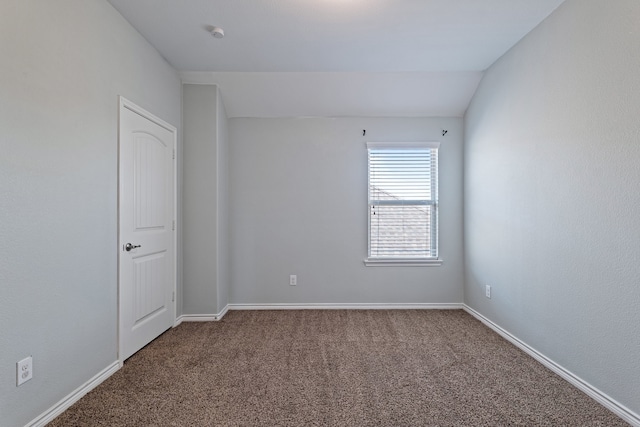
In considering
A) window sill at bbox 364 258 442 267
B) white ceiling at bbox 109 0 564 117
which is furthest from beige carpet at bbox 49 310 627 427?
white ceiling at bbox 109 0 564 117

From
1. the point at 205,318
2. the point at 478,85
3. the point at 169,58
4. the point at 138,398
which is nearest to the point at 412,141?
the point at 478,85

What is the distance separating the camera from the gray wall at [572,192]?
6.01 feet

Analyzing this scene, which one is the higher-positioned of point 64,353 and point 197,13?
point 197,13

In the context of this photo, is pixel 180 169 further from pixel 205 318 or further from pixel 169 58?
pixel 205 318

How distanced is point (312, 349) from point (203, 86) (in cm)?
290

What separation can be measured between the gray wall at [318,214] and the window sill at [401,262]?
0.06 metres

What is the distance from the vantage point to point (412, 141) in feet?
12.8

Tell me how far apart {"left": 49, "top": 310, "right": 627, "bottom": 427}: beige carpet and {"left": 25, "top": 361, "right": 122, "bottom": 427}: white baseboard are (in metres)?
0.05

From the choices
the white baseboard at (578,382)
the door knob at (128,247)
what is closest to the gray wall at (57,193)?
the door knob at (128,247)

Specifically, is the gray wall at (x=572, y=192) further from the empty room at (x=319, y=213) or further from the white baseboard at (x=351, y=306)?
the white baseboard at (x=351, y=306)

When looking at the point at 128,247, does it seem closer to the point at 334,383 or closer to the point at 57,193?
the point at 57,193

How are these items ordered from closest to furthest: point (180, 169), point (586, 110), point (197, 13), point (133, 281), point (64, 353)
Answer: point (64, 353)
point (586, 110)
point (197, 13)
point (133, 281)
point (180, 169)

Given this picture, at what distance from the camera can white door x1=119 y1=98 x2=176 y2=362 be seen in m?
2.50

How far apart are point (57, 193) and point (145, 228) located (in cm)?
95
